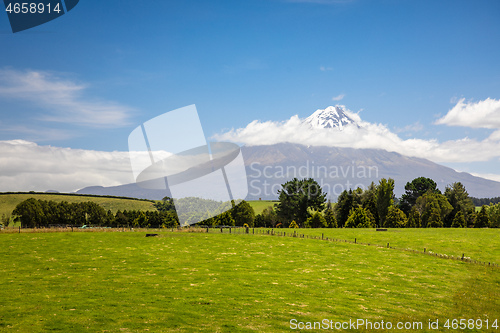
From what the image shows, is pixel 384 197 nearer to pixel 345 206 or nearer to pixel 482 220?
pixel 345 206

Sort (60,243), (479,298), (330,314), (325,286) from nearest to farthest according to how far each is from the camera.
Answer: (330,314) < (479,298) < (325,286) < (60,243)

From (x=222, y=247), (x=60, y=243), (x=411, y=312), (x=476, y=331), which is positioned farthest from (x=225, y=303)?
(x=60, y=243)

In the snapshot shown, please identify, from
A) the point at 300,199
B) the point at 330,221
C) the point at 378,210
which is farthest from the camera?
the point at 300,199

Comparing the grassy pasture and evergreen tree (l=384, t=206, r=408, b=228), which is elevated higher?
evergreen tree (l=384, t=206, r=408, b=228)

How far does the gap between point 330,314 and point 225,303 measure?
671 cm

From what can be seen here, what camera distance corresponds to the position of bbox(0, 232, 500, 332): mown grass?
20.5m

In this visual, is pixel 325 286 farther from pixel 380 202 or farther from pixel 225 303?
pixel 380 202

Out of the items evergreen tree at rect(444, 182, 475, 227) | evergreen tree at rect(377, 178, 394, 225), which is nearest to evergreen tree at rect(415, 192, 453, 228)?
evergreen tree at rect(444, 182, 475, 227)

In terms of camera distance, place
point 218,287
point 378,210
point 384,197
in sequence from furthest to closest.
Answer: point 378,210 < point 384,197 < point 218,287

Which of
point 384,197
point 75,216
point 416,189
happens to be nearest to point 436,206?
point 384,197

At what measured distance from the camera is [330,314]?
2244 cm

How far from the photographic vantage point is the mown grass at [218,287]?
20516mm

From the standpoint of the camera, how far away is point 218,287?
28.4 m

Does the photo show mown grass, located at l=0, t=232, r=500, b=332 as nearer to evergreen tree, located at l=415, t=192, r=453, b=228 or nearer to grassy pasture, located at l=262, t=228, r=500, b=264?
grassy pasture, located at l=262, t=228, r=500, b=264
